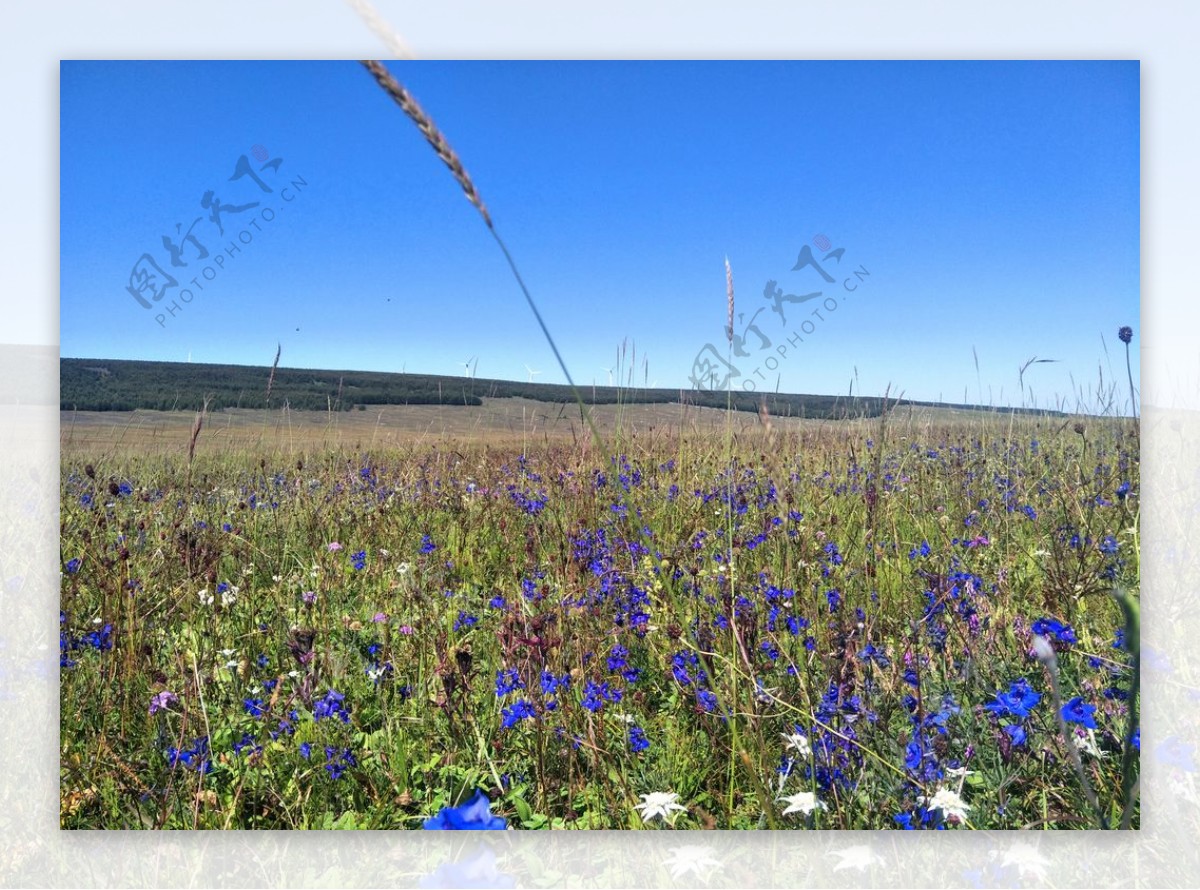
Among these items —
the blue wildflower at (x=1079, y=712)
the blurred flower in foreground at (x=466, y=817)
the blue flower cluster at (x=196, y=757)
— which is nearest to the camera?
the blurred flower in foreground at (x=466, y=817)

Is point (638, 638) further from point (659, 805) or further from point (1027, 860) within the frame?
point (1027, 860)

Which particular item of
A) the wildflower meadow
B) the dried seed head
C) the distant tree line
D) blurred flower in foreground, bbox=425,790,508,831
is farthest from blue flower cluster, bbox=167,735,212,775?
the dried seed head

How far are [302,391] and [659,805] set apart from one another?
1.52 metres

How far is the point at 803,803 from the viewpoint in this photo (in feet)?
5.79

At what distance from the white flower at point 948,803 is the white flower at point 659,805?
50 cm

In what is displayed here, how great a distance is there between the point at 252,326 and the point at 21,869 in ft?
4.66

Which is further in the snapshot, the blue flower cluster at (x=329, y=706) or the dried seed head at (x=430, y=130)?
the blue flower cluster at (x=329, y=706)

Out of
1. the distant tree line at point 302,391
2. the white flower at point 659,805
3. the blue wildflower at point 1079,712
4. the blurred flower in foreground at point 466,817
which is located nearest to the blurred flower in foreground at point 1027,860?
the blue wildflower at point 1079,712

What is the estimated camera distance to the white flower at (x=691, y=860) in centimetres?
193

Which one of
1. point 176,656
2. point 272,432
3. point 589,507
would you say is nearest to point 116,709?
point 176,656

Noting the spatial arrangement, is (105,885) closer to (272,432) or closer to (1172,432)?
(272,432)

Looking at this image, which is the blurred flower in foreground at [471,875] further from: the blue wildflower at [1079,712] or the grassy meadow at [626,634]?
the blue wildflower at [1079,712]

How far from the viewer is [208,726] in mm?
1928

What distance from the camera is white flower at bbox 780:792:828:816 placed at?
1755 millimetres
